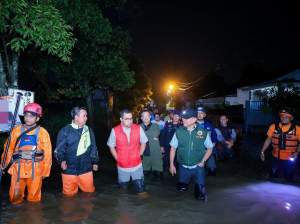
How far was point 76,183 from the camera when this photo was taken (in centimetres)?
783

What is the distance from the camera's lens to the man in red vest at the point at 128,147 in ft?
26.5

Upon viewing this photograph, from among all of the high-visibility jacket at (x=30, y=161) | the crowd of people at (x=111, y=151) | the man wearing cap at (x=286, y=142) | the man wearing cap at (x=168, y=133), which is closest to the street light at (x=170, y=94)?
the man wearing cap at (x=168, y=133)

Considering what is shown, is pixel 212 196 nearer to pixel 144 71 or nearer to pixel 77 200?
pixel 77 200

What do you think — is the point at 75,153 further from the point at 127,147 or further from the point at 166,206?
the point at 166,206

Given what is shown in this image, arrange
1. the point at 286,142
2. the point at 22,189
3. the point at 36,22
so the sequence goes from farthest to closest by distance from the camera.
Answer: the point at 286,142 < the point at 36,22 < the point at 22,189

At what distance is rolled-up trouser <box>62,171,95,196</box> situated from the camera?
303 inches

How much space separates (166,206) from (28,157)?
2.60m

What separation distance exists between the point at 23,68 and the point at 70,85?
86.0 inches

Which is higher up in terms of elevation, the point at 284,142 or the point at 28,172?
the point at 284,142

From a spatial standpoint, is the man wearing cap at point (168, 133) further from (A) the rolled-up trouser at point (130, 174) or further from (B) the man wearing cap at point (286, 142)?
(A) the rolled-up trouser at point (130, 174)

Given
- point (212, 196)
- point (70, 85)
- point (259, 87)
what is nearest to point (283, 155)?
point (212, 196)

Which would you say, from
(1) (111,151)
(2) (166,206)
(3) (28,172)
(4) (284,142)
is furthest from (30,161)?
(4) (284,142)

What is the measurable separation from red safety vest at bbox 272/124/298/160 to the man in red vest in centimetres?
340

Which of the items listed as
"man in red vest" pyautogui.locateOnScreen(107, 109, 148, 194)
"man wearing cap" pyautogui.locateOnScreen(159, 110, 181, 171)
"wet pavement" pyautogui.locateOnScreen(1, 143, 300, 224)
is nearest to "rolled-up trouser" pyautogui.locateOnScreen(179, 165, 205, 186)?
"wet pavement" pyautogui.locateOnScreen(1, 143, 300, 224)
